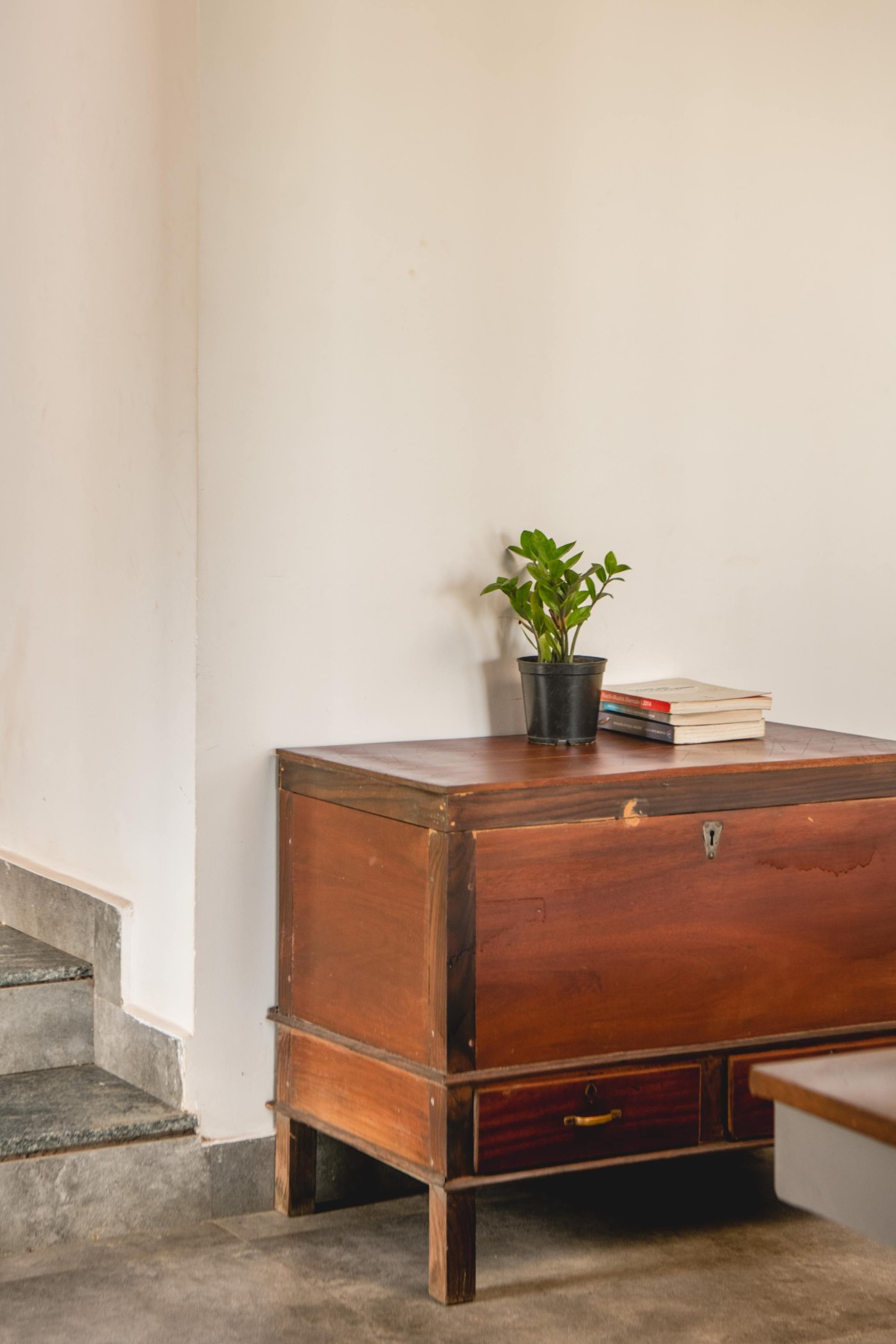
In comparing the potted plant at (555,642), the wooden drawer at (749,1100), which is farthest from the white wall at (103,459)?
the wooden drawer at (749,1100)

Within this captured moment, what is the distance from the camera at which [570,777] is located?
2.50 meters

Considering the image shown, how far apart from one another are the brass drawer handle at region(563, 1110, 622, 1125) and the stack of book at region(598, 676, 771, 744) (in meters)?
0.70

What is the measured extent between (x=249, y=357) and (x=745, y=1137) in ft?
5.35

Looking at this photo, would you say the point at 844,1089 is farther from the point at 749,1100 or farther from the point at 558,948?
the point at 749,1100

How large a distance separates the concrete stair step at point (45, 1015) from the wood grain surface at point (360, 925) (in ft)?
1.82

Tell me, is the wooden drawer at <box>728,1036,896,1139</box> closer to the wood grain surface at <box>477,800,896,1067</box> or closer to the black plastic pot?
the wood grain surface at <box>477,800,896,1067</box>

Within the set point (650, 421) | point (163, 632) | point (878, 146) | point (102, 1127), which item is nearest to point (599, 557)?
point (650, 421)

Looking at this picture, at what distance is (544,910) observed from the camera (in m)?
2.49

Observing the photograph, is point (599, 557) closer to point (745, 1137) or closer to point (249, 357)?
point (249, 357)

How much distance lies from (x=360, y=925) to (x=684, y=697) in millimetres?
763

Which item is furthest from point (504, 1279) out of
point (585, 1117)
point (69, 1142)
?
point (69, 1142)

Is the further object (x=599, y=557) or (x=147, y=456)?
→ (x=599, y=557)

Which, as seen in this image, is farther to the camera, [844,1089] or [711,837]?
[711,837]

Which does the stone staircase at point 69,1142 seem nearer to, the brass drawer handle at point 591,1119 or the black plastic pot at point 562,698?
the brass drawer handle at point 591,1119
